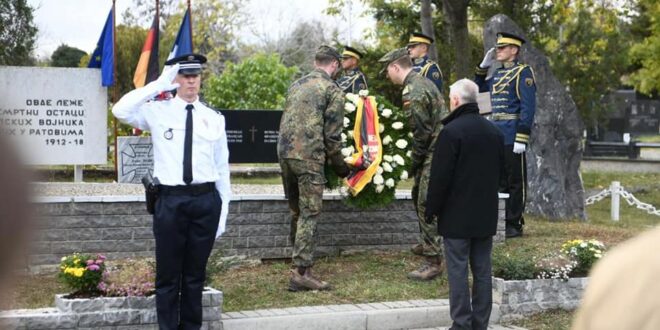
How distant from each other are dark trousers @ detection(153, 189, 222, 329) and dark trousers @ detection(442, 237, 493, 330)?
1.82 meters

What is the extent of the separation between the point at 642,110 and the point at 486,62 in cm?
3884

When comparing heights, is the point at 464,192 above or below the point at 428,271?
above

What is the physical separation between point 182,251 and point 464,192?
2.15 meters

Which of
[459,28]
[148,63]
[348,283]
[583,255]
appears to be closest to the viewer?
[583,255]

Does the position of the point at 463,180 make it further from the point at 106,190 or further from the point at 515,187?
the point at 106,190

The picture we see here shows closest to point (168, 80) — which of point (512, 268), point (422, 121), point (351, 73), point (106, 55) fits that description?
point (422, 121)

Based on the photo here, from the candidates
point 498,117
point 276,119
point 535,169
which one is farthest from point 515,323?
point 276,119

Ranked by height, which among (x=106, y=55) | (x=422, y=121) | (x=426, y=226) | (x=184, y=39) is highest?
(x=184, y=39)

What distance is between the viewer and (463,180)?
7293 mm

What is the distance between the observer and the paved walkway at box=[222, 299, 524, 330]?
25.0 feet

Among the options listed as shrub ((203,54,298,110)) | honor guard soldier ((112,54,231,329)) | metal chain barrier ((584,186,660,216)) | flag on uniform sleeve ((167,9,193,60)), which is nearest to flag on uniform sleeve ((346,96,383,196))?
honor guard soldier ((112,54,231,329))

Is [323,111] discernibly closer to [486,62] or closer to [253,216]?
[253,216]

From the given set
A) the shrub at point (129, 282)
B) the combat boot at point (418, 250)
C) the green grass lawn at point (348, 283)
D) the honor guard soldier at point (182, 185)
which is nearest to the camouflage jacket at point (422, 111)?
the combat boot at point (418, 250)

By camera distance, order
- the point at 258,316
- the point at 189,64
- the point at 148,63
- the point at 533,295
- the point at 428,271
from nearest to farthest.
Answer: the point at 189,64 < the point at 258,316 < the point at 533,295 < the point at 428,271 < the point at 148,63
